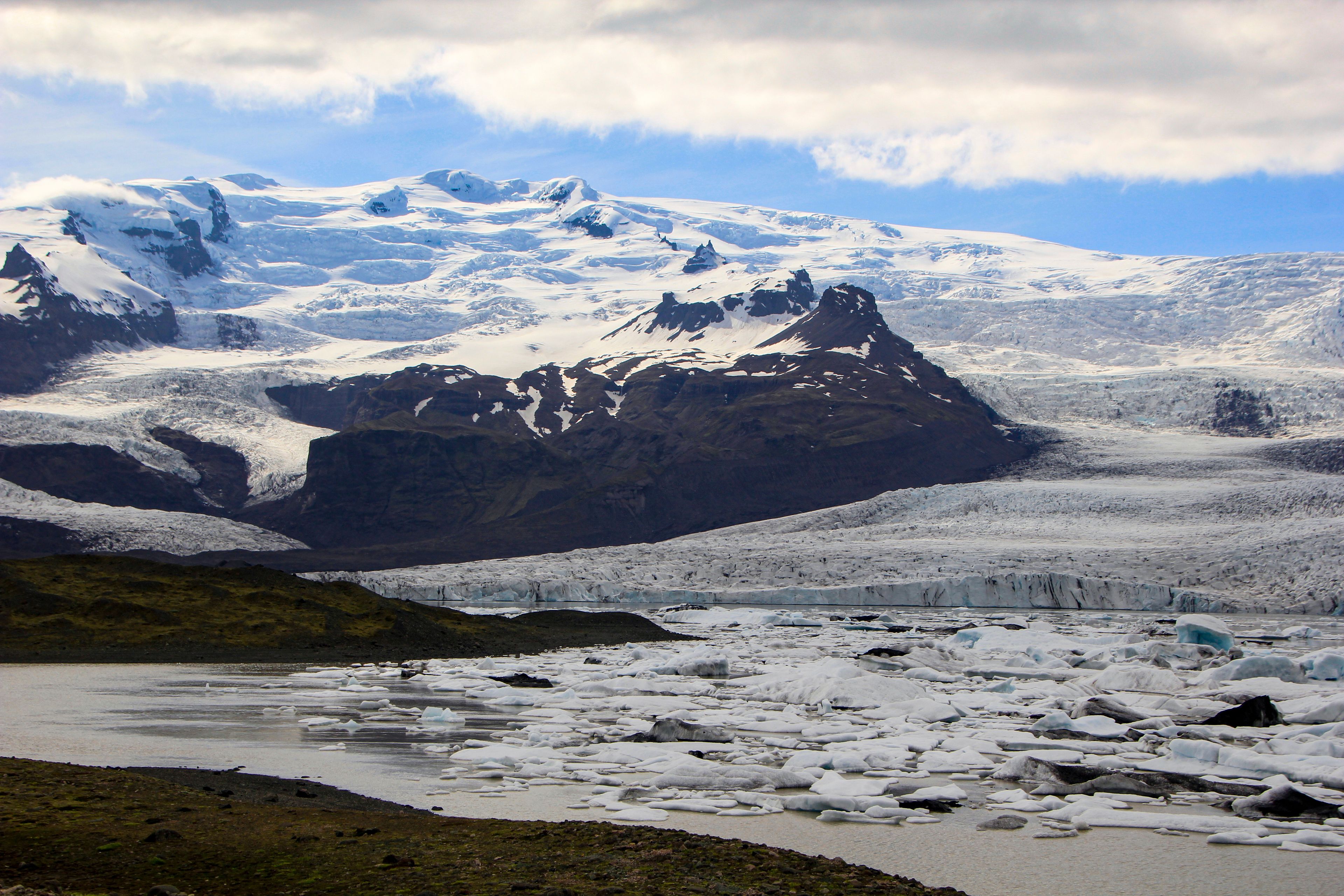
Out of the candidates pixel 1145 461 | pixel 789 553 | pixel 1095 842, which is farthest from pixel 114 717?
pixel 1145 461

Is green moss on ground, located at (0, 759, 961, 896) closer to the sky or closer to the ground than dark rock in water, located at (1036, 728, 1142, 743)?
closer to the sky

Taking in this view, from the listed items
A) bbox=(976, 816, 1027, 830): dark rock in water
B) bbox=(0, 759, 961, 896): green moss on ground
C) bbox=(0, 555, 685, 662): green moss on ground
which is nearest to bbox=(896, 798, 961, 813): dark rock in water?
bbox=(976, 816, 1027, 830): dark rock in water

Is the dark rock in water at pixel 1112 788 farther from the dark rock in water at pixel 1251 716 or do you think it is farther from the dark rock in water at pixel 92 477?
the dark rock in water at pixel 92 477

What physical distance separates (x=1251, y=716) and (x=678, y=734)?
36.2ft

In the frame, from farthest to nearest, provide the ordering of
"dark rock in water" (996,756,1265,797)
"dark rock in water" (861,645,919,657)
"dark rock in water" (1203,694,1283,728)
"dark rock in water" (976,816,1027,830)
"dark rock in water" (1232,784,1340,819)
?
1. "dark rock in water" (861,645,919,657)
2. "dark rock in water" (1203,694,1283,728)
3. "dark rock in water" (996,756,1265,797)
4. "dark rock in water" (1232,784,1340,819)
5. "dark rock in water" (976,816,1027,830)

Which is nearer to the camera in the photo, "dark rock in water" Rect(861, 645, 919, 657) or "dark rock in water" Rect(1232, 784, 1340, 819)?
"dark rock in water" Rect(1232, 784, 1340, 819)

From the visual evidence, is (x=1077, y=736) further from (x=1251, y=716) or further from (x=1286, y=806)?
(x=1286, y=806)

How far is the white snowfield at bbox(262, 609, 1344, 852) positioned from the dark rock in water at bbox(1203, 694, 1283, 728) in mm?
45

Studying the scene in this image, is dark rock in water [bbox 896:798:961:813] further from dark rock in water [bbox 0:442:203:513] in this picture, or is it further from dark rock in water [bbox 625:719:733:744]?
dark rock in water [bbox 0:442:203:513]

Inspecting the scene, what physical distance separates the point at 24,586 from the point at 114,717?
22.8 metres

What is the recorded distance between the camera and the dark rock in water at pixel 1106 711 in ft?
70.4

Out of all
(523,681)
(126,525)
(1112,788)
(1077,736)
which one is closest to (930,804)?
(1112,788)

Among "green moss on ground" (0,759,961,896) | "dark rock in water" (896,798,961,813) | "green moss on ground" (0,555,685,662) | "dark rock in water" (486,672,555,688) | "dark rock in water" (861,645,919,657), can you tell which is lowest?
"green moss on ground" (0,555,685,662)

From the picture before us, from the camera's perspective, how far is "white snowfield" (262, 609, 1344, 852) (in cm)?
1373
